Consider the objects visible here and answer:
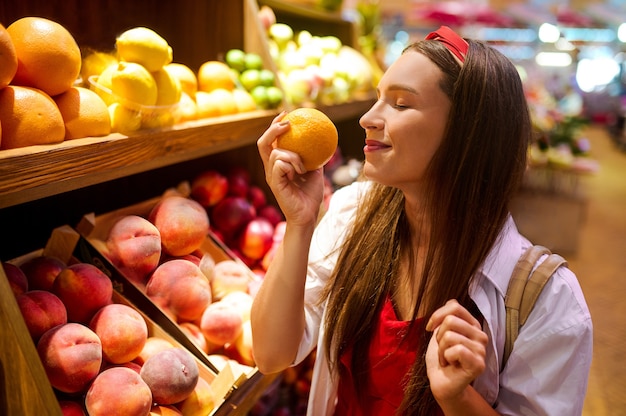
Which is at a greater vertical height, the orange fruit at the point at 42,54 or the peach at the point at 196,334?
the orange fruit at the point at 42,54

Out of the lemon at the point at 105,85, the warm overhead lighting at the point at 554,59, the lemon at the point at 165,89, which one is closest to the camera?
the lemon at the point at 105,85

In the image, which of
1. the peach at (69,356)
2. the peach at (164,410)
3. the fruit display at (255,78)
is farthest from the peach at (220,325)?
the fruit display at (255,78)

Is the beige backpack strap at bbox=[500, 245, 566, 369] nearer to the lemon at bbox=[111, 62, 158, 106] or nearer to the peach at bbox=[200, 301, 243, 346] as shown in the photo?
the peach at bbox=[200, 301, 243, 346]

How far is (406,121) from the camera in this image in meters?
1.23

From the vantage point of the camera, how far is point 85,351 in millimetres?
1152

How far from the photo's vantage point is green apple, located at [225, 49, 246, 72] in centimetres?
214

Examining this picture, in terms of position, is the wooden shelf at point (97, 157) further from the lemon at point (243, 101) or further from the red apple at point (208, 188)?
the red apple at point (208, 188)

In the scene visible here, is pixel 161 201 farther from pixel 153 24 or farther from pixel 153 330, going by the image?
pixel 153 24

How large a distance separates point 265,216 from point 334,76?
1.00 meters

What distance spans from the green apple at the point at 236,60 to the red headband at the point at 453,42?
102 centimetres

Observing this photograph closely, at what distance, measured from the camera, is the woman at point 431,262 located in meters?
1.19

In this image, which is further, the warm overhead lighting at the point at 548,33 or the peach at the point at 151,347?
the warm overhead lighting at the point at 548,33

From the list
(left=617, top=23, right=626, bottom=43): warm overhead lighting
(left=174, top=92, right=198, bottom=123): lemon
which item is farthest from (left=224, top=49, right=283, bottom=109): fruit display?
(left=617, top=23, right=626, bottom=43): warm overhead lighting

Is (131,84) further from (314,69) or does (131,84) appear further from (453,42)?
(314,69)
